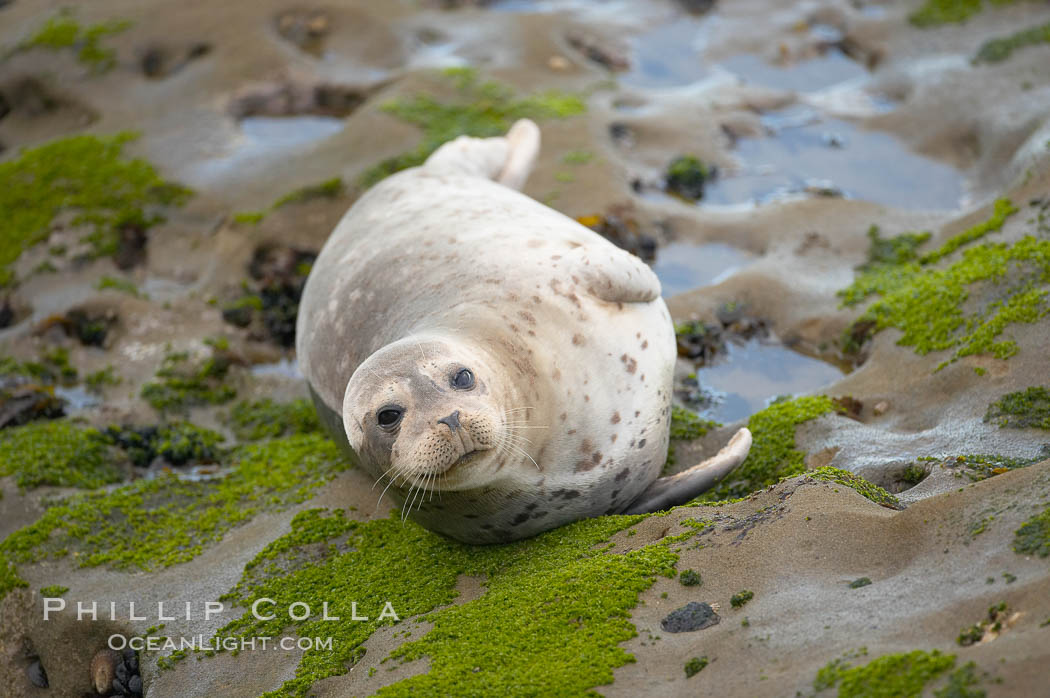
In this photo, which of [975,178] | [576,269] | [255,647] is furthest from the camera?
[975,178]

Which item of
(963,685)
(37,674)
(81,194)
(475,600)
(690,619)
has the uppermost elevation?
(963,685)

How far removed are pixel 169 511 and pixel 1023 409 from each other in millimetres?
4262

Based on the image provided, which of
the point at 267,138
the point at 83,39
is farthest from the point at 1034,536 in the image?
the point at 83,39

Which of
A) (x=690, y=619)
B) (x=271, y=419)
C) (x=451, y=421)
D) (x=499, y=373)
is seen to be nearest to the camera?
(x=690, y=619)

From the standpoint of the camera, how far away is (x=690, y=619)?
3656 mm

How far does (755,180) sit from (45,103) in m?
6.75

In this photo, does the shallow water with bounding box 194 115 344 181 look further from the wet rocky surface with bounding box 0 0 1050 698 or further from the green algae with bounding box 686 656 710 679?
the green algae with bounding box 686 656 710 679

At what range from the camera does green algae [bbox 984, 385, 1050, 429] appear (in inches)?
176

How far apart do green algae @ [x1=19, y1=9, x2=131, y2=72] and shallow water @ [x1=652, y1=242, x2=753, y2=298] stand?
6.14 m

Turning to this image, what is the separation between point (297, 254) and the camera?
8016mm

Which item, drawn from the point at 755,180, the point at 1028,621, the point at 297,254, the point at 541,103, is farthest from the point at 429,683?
the point at 541,103

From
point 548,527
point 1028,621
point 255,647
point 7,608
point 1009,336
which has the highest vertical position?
point 1028,621

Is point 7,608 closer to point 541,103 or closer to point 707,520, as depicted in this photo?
point 707,520

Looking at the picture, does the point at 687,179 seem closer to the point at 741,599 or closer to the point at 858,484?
the point at 858,484
